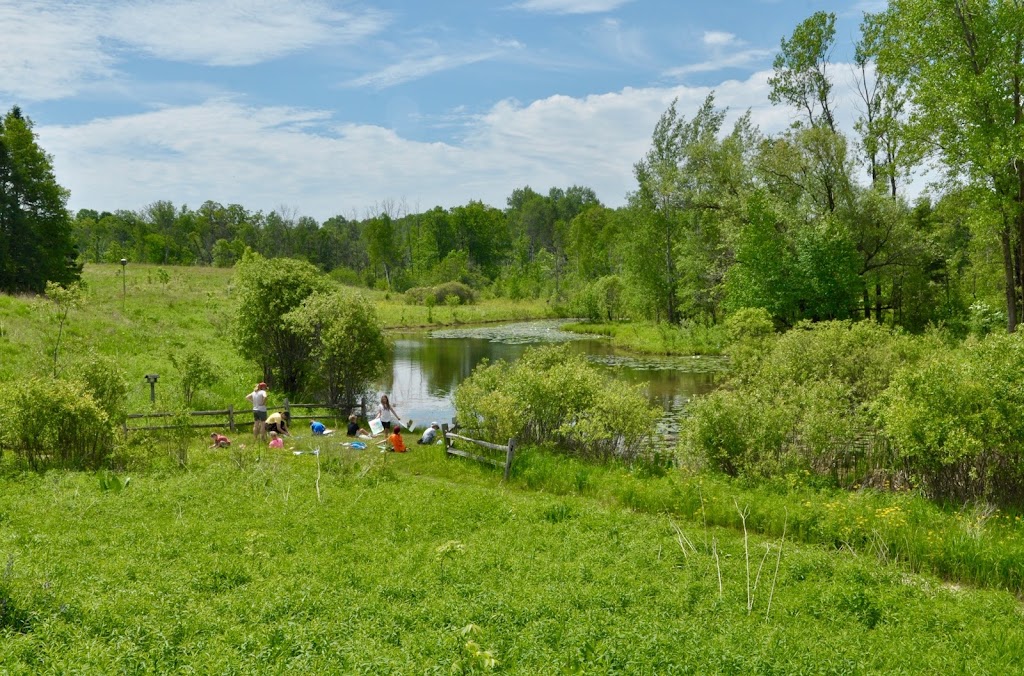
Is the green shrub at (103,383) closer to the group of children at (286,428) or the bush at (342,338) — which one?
the group of children at (286,428)

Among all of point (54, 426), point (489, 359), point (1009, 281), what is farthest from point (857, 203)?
point (54, 426)

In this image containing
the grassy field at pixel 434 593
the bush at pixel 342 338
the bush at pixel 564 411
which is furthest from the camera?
the bush at pixel 342 338

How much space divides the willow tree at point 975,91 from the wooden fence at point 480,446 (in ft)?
58.8

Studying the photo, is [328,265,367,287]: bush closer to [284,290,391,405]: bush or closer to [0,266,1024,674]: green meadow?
[284,290,391,405]: bush

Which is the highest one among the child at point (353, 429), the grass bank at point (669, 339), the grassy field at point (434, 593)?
the grass bank at point (669, 339)

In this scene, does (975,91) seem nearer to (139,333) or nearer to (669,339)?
(669,339)

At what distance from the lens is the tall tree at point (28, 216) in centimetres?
3444

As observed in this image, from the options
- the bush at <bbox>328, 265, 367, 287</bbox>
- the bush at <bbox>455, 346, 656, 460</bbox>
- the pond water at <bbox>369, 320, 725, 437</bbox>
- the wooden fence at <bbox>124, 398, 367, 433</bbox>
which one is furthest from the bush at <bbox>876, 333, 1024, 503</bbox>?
the bush at <bbox>328, 265, 367, 287</bbox>

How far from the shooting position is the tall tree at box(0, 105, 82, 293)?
113ft

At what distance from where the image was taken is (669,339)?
4288 cm

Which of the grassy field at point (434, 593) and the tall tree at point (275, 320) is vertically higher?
the tall tree at point (275, 320)

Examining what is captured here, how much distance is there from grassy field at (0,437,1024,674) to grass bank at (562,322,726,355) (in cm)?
2728

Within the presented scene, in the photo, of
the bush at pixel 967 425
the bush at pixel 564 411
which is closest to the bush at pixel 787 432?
the bush at pixel 967 425

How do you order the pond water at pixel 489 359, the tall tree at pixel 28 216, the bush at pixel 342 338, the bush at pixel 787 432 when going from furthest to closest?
the tall tree at pixel 28 216, the pond water at pixel 489 359, the bush at pixel 342 338, the bush at pixel 787 432
